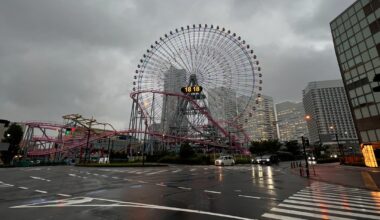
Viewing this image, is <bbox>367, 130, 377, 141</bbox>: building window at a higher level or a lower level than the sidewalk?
higher

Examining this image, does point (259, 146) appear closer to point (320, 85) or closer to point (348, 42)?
point (348, 42)

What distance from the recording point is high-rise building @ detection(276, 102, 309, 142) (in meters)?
153

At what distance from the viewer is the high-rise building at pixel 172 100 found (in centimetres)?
5356

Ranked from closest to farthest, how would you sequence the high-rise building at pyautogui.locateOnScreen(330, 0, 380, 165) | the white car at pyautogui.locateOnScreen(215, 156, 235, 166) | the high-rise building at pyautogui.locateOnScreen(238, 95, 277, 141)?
the high-rise building at pyautogui.locateOnScreen(330, 0, 380, 165)
the white car at pyautogui.locateOnScreen(215, 156, 235, 166)
the high-rise building at pyautogui.locateOnScreen(238, 95, 277, 141)

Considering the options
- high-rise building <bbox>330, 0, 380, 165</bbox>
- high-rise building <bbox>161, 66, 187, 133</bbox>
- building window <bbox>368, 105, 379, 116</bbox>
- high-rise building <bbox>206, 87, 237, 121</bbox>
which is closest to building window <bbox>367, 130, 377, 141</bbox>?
high-rise building <bbox>330, 0, 380, 165</bbox>

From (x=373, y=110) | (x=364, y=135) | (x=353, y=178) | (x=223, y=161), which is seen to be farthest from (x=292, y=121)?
(x=353, y=178)

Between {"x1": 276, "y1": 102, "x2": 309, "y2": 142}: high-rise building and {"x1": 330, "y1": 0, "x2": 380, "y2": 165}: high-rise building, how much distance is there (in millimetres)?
119387

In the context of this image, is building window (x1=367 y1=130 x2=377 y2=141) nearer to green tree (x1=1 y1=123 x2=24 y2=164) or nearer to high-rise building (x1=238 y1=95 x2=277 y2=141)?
green tree (x1=1 y1=123 x2=24 y2=164)

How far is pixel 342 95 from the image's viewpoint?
13225cm

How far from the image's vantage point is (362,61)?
36344mm

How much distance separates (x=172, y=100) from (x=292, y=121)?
127380 mm

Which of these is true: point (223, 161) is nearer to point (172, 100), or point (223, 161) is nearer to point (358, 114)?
point (358, 114)

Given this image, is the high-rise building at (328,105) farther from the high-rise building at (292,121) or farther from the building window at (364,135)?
the building window at (364,135)

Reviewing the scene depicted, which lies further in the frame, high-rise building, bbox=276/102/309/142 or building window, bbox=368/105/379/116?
high-rise building, bbox=276/102/309/142
